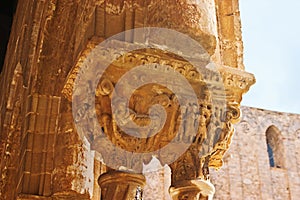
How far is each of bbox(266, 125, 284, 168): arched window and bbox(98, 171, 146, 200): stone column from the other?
48.9 ft

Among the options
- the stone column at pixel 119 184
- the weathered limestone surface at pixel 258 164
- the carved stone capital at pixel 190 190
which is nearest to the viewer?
the carved stone capital at pixel 190 190

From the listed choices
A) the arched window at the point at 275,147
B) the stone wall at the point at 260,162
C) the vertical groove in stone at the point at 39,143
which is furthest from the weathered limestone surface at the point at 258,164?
the vertical groove in stone at the point at 39,143

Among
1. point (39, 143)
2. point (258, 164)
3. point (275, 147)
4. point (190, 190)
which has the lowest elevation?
point (190, 190)

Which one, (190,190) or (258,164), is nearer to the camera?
(190,190)

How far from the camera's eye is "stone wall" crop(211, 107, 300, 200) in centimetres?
1606

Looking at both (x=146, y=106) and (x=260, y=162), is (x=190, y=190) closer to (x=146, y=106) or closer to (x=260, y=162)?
(x=146, y=106)

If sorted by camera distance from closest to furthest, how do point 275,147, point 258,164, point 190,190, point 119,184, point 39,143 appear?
1. point 190,190
2. point 119,184
3. point 39,143
4. point 258,164
5. point 275,147

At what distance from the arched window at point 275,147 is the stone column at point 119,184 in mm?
14902

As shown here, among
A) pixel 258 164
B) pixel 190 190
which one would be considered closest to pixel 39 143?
pixel 190 190

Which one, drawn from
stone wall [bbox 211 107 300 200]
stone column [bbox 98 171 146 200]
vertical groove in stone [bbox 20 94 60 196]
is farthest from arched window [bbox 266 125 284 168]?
stone column [bbox 98 171 146 200]

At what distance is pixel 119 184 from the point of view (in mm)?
2832

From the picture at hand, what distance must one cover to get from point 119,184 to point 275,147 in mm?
15286

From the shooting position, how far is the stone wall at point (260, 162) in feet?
52.7

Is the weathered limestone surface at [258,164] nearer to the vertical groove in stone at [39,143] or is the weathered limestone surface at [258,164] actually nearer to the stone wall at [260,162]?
the stone wall at [260,162]
